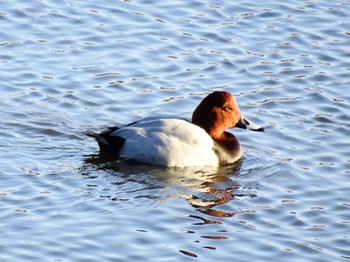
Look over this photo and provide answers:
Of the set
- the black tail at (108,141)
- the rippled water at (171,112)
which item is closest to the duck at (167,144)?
the black tail at (108,141)

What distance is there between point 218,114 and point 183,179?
1208 mm

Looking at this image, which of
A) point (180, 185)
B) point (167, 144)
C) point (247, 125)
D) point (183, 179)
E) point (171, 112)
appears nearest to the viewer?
point (180, 185)

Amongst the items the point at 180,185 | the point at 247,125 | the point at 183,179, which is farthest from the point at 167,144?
the point at 247,125

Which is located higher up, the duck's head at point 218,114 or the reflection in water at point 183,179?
the duck's head at point 218,114

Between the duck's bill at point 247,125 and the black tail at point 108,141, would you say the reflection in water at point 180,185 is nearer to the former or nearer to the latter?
the black tail at point 108,141

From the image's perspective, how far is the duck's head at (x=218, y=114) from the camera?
1227cm

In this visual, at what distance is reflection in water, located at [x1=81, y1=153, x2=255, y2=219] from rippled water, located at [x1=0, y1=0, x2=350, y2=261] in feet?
0.07

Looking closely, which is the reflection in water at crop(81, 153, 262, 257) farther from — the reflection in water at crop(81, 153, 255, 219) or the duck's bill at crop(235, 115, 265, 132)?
the duck's bill at crop(235, 115, 265, 132)

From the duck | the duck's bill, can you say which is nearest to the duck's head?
the duck's bill

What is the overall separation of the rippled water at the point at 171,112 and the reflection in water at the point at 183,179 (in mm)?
22

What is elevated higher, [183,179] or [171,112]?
[171,112]

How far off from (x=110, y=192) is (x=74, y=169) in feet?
2.57

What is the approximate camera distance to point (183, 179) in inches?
448

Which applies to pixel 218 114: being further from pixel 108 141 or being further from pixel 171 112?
pixel 108 141
